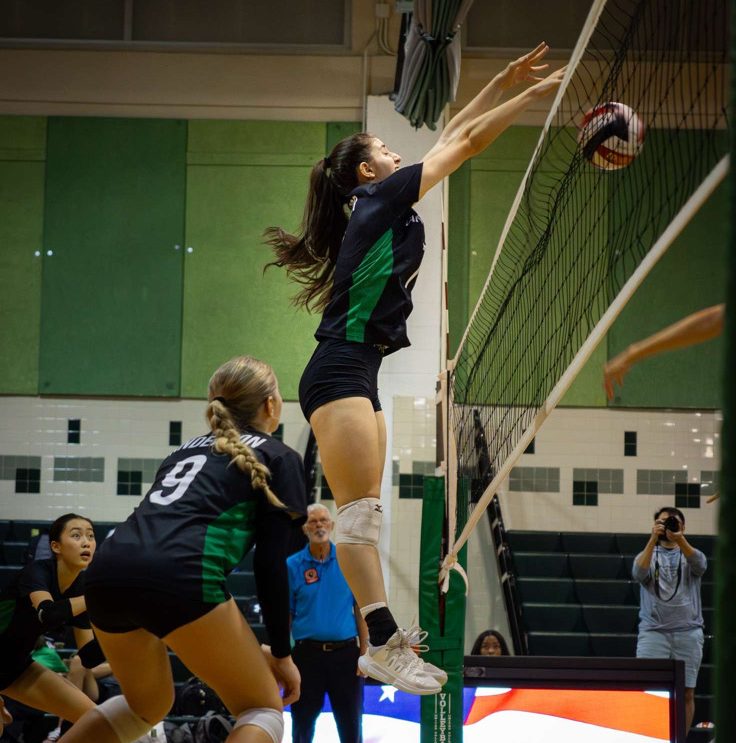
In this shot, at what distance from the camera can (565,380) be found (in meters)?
3.67

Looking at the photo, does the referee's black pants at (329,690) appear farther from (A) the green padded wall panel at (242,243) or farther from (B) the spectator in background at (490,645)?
(A) the green padded wall panel at (242,243)

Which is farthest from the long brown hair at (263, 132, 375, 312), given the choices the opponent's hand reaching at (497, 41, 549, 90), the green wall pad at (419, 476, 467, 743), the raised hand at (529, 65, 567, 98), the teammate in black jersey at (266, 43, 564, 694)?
the green wall pad at (419, 476, 467, 743)

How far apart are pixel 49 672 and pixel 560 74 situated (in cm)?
328

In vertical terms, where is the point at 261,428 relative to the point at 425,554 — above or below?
above

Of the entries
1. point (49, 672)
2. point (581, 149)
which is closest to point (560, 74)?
point (581, 149)

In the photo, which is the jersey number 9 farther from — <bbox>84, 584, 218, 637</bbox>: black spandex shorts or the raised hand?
the raised hand

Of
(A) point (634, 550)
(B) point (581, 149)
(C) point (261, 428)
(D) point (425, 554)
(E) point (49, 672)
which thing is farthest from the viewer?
(A) point (634, 550)

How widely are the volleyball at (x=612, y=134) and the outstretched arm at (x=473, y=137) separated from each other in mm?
469

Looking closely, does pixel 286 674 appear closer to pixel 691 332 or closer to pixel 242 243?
pixel 691 332

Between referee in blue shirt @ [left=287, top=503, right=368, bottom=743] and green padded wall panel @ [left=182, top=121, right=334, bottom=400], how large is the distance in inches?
180

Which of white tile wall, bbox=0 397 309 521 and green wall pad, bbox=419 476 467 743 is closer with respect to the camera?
green wall pad, bbox=419 476 467 743

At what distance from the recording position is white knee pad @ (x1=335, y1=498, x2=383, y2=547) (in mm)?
3791

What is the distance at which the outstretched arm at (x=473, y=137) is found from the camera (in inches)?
154

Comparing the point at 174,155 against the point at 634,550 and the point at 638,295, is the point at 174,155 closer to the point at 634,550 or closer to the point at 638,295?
the point at 638,295
